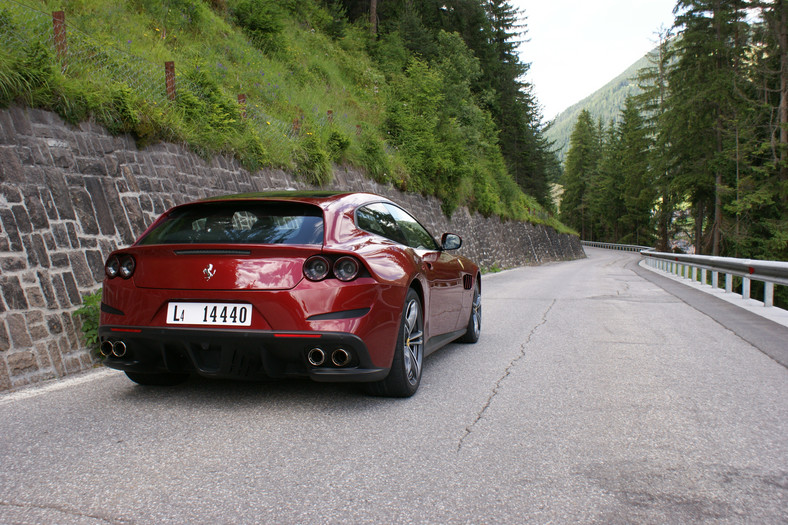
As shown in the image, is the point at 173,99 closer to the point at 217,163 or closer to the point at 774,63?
the point at 217,163

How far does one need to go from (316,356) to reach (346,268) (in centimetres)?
58

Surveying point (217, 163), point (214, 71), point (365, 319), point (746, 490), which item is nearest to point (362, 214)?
point (365, 319)

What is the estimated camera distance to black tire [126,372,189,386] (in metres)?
4.45

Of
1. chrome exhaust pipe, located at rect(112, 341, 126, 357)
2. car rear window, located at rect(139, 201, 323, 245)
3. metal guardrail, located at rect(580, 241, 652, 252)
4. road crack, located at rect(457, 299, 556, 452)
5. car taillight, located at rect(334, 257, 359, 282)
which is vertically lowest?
metal guardrail, located at rect(580, 241, 652, 252)

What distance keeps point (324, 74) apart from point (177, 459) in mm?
22719

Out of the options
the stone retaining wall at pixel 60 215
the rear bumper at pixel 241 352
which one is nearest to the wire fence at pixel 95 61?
the stone retaining wall at pixel 60 215

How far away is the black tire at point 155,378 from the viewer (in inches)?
175

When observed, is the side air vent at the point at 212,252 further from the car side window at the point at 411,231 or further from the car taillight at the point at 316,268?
the car side window at the point at 411,231

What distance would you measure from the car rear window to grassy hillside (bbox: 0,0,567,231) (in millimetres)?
2877

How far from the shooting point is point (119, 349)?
3.92 metres

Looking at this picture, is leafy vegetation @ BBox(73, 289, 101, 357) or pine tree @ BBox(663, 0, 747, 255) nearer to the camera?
leafy vegetation @ BBox(73, 289, 101, 357)

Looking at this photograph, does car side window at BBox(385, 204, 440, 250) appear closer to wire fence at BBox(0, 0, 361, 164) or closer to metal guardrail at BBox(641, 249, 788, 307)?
wire fence at BBox(0, 0, 361, 164)

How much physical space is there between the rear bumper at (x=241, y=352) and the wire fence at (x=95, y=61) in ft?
14.3

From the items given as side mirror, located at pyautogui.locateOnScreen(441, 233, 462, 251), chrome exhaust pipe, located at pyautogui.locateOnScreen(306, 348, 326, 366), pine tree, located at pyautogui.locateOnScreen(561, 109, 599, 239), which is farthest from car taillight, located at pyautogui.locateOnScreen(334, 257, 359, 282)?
pine tree, located at pyautogui.locateOnScreen(561, 109, 599, 239)
